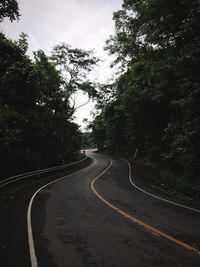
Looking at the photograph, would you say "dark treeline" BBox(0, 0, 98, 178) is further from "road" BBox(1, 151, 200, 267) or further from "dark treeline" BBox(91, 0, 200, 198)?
"dark treeline" BBox(91, 0, 200, 198)

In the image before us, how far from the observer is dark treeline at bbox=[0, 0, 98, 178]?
10.4 m

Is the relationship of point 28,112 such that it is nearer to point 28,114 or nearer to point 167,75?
point 28,114

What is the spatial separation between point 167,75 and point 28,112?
1151 cm

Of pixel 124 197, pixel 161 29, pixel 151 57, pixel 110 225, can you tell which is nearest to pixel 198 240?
pixel 110 225

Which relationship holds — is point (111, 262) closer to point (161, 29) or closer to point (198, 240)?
point (198, 240)

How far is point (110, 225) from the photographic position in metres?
4.93

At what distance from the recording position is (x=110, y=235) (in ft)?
14.0

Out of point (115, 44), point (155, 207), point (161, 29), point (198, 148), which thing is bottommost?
point (155, 207)

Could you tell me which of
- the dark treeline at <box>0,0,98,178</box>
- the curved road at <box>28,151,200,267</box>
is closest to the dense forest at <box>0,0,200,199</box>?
the dark treeline at <box>0,0,98,178</box>

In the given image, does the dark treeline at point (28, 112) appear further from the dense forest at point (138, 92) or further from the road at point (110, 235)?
the road at point (110, 235)

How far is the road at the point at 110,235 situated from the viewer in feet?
10.8

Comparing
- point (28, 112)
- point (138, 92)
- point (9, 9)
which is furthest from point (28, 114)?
point (138, 92)

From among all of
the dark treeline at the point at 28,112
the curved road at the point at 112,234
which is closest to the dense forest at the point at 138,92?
the dark treeline at the point at 28,112

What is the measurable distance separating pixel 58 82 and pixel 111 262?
60.6ft
